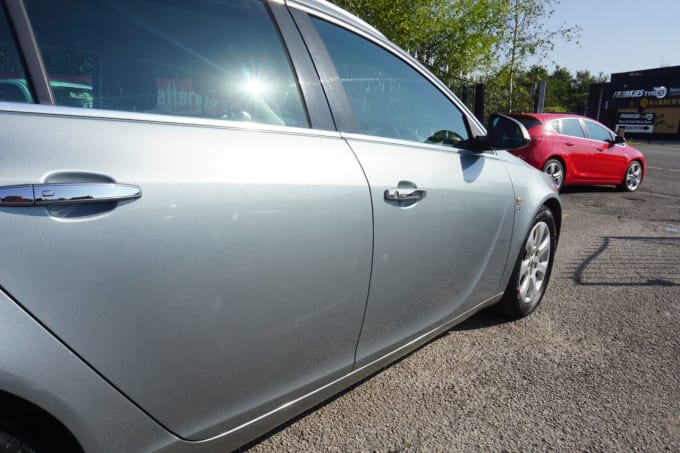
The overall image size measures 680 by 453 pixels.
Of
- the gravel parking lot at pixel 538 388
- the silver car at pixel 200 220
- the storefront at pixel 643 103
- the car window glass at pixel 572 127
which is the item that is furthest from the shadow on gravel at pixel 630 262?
the storefront at pixel 643 103

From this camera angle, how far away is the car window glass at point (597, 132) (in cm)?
859

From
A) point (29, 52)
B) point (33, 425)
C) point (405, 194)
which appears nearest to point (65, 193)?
point (29, 52)

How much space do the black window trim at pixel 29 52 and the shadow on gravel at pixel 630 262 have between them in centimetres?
390

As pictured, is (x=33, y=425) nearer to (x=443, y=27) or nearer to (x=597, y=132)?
(x=597, y=132)

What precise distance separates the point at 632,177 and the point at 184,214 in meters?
10.5

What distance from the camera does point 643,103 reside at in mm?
44062

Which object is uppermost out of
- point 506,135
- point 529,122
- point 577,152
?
point 529,122

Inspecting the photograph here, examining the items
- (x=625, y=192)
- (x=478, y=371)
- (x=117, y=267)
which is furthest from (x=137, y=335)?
(x=625, y=192)

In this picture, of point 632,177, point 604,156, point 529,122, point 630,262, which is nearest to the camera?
point 630,262

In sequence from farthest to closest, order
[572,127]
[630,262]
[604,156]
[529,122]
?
1. [604,156]
2. [572,127]
3. [529,122]
4. [630,262]

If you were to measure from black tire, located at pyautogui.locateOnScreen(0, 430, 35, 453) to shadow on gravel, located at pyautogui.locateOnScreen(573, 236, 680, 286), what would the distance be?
3.87 metres

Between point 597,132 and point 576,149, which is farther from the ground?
point 597,132

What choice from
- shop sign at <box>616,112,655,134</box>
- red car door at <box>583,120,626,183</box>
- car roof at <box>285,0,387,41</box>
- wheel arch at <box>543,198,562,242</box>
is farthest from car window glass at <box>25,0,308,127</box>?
shop sign at <box>616,112,655,134</box>

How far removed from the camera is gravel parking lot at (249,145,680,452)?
6.25 feet
